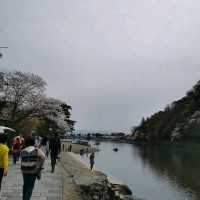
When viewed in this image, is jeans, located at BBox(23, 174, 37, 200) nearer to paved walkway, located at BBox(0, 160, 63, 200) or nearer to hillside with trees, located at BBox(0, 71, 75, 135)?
paved walkway, located at BBox(0, 160, 63, 200)

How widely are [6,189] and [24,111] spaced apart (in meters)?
38.3

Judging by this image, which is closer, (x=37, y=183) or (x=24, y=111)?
(x=37, y=183)

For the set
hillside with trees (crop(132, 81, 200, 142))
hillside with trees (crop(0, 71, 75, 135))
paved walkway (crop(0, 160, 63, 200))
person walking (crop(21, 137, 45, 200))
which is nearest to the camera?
person walking (crop(21, 137, 45, 200))

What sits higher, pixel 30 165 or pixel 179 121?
pixel 179 121

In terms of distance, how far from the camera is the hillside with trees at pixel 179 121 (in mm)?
144875

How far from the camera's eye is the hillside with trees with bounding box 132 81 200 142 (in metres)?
145

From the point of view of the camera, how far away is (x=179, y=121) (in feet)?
511

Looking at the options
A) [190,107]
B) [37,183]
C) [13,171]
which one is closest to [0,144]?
[37,183]

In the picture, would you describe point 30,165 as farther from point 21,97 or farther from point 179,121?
point 179,121

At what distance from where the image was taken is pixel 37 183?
46.5 feet

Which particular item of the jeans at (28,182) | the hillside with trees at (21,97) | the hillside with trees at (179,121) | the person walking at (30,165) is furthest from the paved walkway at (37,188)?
the hillside with trees at (179,121)

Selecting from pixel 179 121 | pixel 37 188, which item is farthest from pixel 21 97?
pixel 179 121

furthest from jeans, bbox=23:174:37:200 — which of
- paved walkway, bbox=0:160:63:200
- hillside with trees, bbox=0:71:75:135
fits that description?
hillside with trees, bbox=0:71:75:135

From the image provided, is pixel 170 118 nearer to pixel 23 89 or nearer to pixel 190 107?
pixel 190 107
